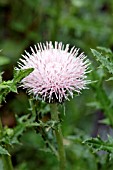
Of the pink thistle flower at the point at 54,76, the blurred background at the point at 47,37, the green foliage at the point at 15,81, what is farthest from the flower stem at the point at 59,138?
the blurred background at the point at 47,37

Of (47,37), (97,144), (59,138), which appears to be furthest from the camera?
(47,37)

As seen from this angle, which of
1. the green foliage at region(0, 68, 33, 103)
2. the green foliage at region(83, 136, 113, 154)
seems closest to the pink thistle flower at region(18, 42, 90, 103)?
the green foliage at region(0, 68, 33, 103)

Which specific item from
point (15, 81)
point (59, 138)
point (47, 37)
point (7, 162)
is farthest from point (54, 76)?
point (47, 37)

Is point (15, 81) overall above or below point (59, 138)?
above

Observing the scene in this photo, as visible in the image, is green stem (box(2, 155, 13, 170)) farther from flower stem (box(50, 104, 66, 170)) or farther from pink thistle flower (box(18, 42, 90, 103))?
pink thistle flower (box(18, 42, 90, 103))

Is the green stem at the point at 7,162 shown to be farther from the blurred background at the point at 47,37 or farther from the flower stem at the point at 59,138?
the blurred background at the point at 47,37

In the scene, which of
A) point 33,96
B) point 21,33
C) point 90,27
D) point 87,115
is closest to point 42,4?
point 21,33

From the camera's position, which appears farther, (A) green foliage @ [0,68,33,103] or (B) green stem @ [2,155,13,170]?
(B) green stem @ [2,155,13,170]

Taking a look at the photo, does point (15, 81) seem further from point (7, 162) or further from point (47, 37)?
point (47, 37)
